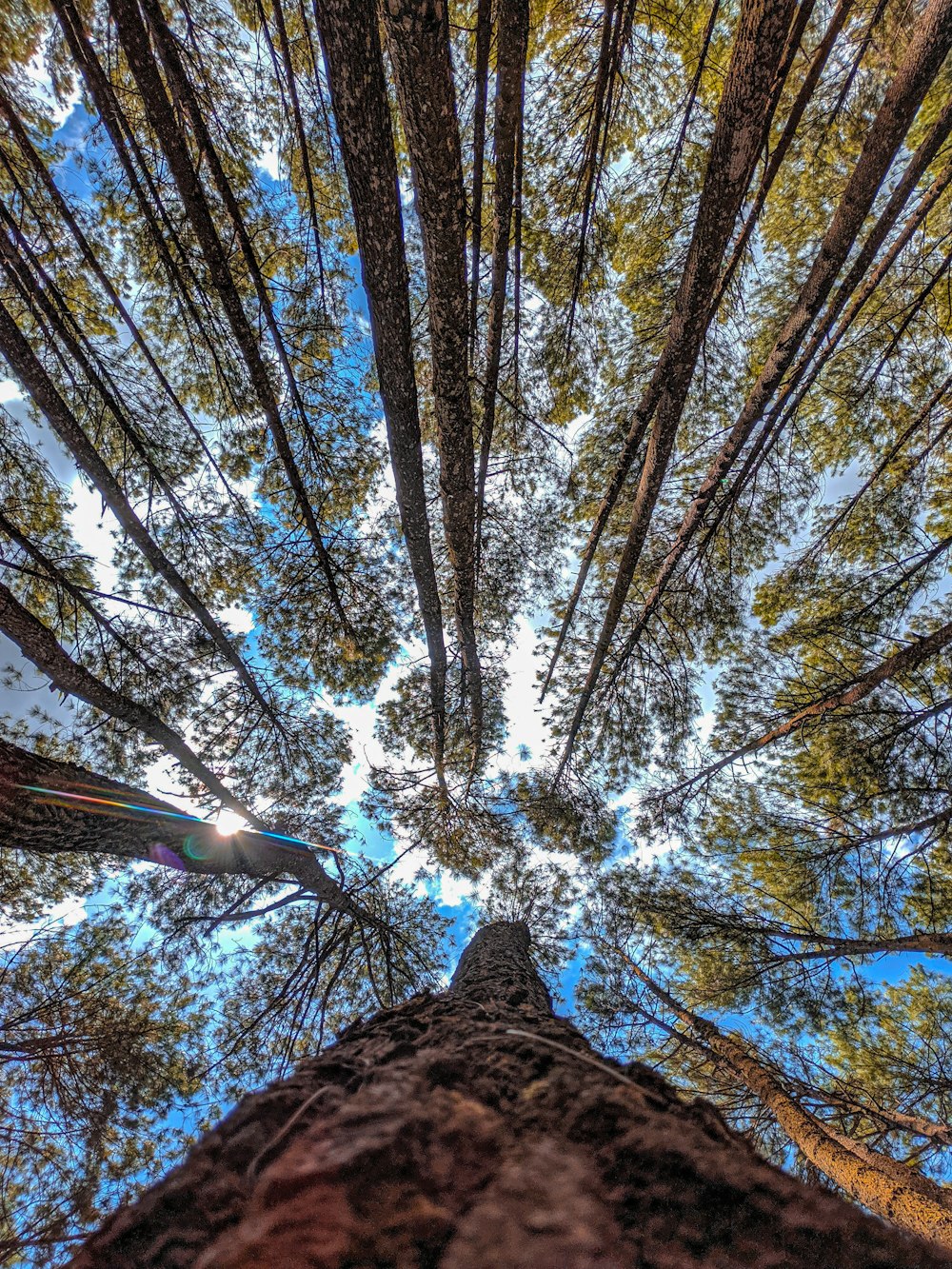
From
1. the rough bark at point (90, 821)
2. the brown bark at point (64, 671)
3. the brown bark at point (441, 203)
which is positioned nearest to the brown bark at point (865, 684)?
the brown bark at point (441, 203)

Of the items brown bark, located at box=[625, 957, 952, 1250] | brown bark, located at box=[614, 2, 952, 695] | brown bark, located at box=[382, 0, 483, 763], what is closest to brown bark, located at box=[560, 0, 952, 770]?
brown bark, located at box=[614, 2, 952, 695]

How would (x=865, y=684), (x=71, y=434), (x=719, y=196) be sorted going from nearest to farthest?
(x=719, y=196)
(x=71, y=434)
(x=865, y=684)

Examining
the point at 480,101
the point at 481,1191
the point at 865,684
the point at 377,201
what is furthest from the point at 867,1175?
the point at 480,101

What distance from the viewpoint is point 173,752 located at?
9.07 ft

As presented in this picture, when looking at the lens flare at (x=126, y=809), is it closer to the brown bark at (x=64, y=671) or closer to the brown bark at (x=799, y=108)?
the brown bark at (x=64, y=671)

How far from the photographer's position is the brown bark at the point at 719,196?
1.46m

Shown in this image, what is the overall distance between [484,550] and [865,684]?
3.20 meters

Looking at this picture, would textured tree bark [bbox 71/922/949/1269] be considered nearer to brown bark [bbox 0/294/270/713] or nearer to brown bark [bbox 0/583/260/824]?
brown bark [bbox 0/583/260/824]

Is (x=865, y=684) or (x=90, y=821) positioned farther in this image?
(x=865, y=684)

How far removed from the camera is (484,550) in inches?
170

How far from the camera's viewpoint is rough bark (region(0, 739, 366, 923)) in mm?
1770

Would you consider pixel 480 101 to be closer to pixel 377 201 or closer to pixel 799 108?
pixel 377 201

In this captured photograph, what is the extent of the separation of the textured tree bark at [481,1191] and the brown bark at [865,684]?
3.56 m

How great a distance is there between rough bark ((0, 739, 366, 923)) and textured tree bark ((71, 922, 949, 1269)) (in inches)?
70.1
